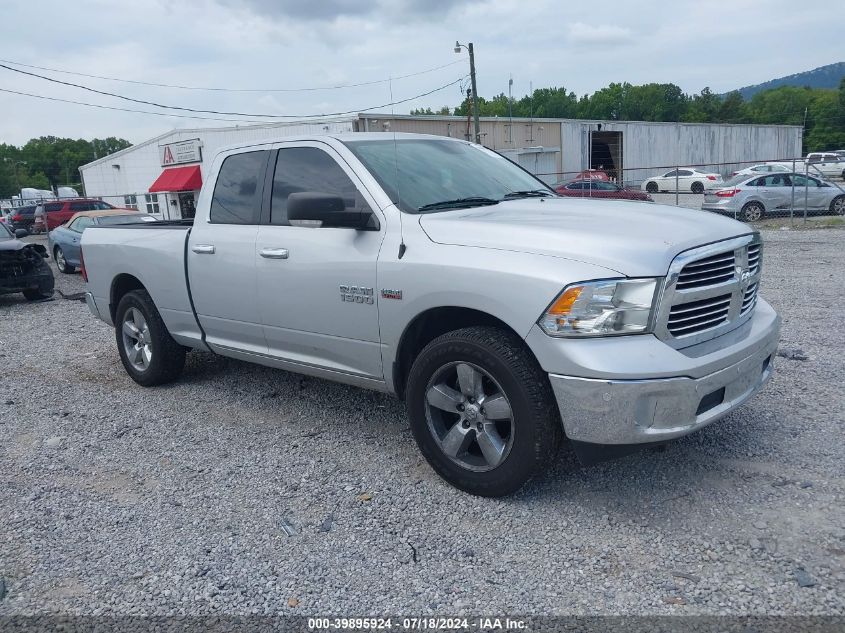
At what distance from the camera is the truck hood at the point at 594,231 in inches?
127

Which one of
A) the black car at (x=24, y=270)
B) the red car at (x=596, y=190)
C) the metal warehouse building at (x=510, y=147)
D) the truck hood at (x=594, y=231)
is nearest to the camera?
the truck hood at (x=594, y=231)

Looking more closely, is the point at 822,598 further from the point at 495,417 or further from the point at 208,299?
the point at 208,299

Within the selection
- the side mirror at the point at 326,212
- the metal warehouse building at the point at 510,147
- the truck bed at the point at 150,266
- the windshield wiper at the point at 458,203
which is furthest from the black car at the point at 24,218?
the windshield wiper at the point at 458,203

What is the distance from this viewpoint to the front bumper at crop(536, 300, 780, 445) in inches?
122

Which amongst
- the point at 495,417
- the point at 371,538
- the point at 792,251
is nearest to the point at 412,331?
the point at 495,417

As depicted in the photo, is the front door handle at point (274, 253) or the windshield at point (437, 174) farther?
the front door handle at point (274, 253)

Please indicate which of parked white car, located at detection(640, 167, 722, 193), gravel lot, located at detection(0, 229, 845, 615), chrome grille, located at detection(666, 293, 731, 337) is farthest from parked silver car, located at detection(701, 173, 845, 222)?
parked white car, located at detection(640, 167, 722, 193)

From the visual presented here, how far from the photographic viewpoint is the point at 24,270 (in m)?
11.6

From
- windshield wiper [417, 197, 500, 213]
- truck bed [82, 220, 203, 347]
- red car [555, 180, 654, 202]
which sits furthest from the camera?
red car [555, 180, 654, 202]

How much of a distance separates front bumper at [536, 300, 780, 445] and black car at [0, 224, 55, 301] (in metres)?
10.9

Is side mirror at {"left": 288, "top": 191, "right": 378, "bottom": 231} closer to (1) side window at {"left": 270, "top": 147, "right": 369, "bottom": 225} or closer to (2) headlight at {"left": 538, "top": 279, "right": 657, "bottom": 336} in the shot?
(1) side window at {"left": 270, "top": 147, "right": 369, "bottom": 225}

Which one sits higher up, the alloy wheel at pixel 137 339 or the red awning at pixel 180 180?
the red awning at pixel 180 180

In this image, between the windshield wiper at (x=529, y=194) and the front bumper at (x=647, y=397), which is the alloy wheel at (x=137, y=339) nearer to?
the windshield wiper at (x=529, y=194)

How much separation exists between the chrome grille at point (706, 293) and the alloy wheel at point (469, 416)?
2.85 feet
